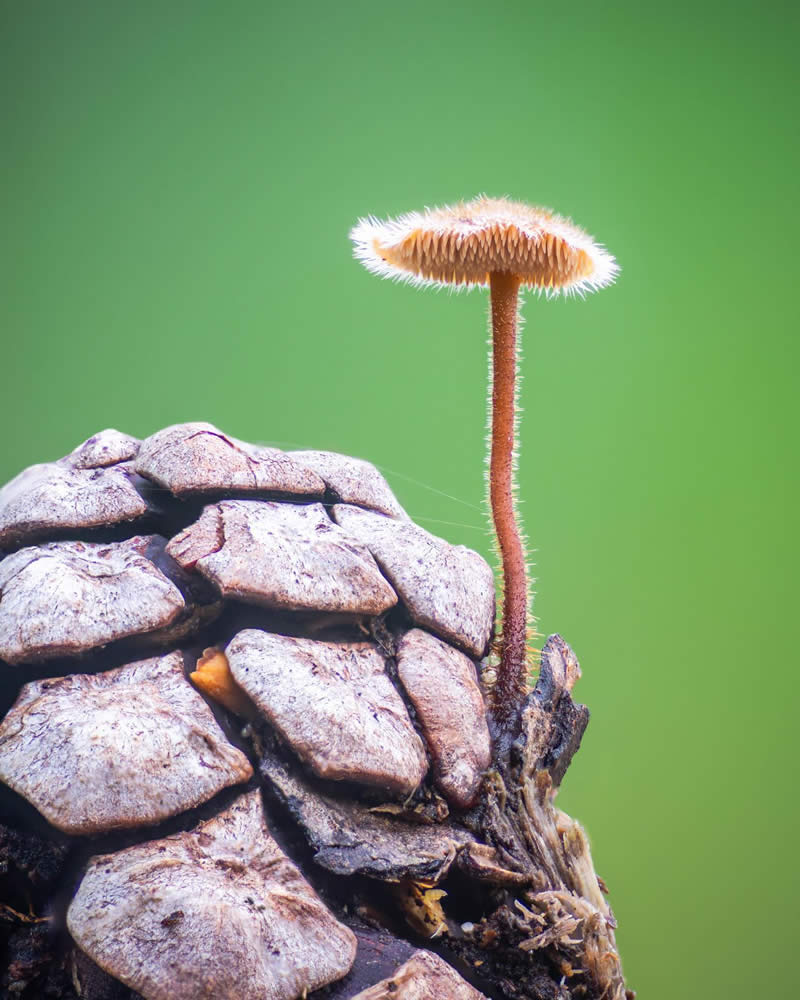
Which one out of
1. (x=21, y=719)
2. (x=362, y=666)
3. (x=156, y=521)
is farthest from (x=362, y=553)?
(x=21, y=719)

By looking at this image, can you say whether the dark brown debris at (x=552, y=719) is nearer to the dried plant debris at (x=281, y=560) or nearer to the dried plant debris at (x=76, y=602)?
the dried plant debris at (x=281, y=560)

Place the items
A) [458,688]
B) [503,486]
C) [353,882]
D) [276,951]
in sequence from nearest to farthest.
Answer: [276,951]
[353,882]
[458,688]
[503,486]

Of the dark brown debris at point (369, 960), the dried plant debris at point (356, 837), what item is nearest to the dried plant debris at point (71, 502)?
the dried plant debris at point (356, 837)

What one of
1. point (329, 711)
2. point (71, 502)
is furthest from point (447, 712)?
point (71, 502)

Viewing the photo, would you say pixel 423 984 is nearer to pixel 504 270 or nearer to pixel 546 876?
pixel 546 876

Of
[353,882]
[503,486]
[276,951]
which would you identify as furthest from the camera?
[503,486]

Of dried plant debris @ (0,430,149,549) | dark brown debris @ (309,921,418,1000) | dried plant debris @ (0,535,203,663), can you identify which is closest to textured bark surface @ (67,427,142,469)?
dried plant debris @ (0,430,149,549)

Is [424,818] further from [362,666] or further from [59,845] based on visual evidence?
[59,845]
